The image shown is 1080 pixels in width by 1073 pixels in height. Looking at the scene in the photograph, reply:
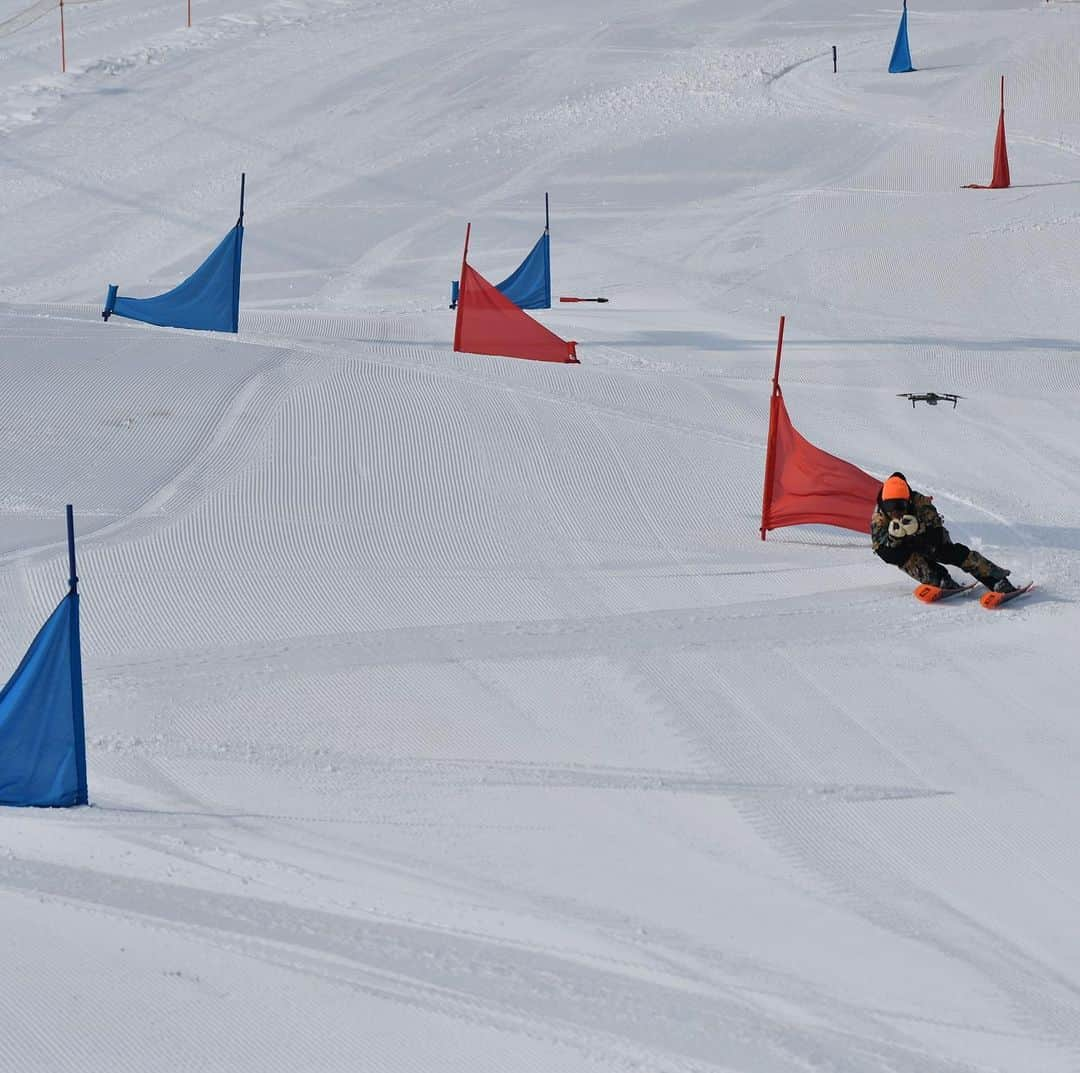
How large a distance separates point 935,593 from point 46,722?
423cm

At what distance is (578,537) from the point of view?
8.86 meters

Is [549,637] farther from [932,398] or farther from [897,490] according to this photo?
[932,398]

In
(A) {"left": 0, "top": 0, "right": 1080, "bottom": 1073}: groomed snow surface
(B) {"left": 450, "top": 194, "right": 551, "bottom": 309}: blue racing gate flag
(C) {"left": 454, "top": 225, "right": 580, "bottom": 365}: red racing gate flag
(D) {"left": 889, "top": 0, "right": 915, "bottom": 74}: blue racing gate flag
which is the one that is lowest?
(A) {"left": 0, "top": 0, "right": 1080, "bottom": 1073}: groomed snow surface

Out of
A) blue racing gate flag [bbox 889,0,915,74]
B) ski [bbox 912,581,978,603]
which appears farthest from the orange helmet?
blue racing gate flag [bbox 889,0,915,74]

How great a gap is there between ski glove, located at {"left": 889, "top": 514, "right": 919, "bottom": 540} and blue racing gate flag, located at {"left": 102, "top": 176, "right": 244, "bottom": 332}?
5.36 m

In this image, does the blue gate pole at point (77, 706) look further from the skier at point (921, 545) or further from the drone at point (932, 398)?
the drone at point (932, 398)

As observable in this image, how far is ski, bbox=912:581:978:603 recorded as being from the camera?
8.14 metres

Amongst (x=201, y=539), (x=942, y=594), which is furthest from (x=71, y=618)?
(x=942, y=594)

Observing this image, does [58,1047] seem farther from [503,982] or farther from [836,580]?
[836,580]

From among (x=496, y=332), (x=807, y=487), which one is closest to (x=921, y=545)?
(x=807, y=487)

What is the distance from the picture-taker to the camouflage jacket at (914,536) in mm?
8180

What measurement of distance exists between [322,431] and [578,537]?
2.01 metres

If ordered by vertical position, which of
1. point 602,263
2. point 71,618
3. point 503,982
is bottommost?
point 503,982

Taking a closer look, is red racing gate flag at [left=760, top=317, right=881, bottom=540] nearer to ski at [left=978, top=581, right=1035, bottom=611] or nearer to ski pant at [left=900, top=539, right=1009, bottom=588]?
ski pant at [left=900, top=539, right=1009, bottom=588]
